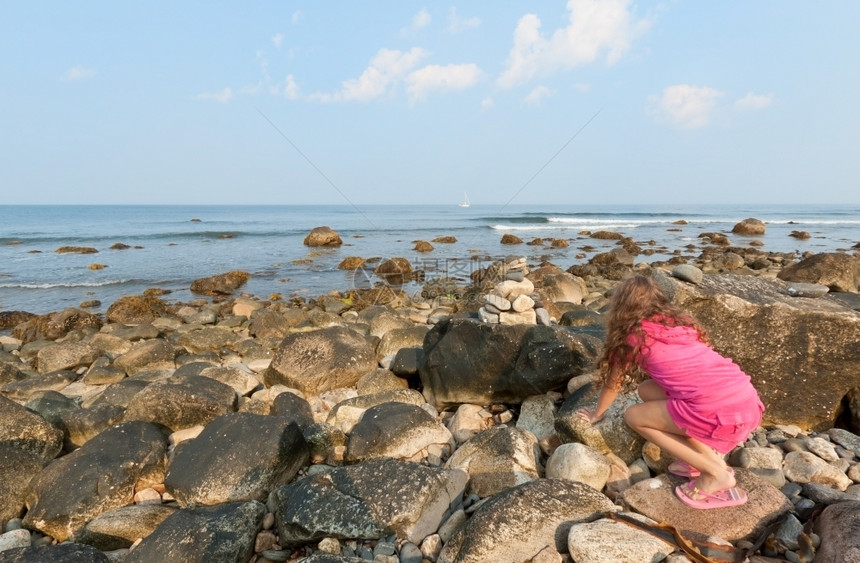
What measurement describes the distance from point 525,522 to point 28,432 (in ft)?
17.6

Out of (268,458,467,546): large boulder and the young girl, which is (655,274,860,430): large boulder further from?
(268,458,467,546): large boulder

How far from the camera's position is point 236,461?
15.2ft

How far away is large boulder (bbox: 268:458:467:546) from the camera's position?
3.71 meters

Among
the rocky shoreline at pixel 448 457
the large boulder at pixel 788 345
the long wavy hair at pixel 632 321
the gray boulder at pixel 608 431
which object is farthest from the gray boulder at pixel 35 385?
the large boulder at pixel 788 345

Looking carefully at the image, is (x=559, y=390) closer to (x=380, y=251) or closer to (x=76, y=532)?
(x=76, y=532)

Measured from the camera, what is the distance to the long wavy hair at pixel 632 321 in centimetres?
366

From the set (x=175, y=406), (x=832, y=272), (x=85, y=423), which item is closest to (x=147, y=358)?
(x=85, y=423)

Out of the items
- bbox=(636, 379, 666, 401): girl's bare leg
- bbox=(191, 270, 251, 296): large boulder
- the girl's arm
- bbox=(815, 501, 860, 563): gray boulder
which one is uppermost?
bbox=(636, 379, 666, 401): girl's bare leg

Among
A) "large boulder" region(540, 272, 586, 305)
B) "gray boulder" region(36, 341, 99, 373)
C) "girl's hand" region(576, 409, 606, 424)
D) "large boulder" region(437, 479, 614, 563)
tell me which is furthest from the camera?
"large boulder" region(540, 272, 586, 305)

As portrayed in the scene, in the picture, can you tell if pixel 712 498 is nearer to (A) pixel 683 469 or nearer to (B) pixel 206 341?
(A) pixel 683 469

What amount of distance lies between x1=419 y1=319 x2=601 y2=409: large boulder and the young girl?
1580mm

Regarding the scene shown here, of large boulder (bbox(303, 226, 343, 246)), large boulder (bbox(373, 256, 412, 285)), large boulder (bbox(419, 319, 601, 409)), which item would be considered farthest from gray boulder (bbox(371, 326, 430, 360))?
large boulder (bbox(303, 226, 343, 246))

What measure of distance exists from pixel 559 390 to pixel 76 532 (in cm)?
467

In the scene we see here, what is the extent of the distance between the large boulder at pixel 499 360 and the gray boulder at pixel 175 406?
2.57 m
